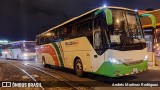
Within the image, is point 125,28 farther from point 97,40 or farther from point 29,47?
point 29,47

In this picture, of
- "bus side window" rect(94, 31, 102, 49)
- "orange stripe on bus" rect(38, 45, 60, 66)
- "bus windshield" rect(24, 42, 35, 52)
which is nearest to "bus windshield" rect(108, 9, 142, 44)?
"bus side window" rect(94, 31, 102, 49)

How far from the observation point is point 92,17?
1123 cm

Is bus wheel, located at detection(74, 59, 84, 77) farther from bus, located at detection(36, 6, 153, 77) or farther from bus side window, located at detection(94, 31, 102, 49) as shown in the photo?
bus side window, located at detection(94, 31, 102, 49)

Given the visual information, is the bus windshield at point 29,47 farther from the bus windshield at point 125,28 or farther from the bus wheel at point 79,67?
the bus windshield at point 125,28

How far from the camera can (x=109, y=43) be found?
9.64m

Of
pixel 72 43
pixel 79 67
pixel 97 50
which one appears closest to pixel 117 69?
pixel 97 50

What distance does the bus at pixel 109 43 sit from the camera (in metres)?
9.64

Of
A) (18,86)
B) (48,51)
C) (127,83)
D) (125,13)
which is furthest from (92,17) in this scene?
(48,51)

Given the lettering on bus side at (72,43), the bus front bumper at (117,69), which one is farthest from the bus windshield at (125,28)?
the lettering on bus side at (72,43)

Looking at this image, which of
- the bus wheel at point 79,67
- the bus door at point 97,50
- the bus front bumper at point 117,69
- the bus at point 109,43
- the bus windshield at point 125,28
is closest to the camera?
the bus front bumper at point 117,69

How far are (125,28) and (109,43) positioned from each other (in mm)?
1188

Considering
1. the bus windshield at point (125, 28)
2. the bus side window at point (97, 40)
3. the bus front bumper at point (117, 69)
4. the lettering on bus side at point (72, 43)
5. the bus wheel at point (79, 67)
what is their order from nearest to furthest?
1. the bus front bumper at point (117, 69)
2. the bus windshield at point (125, 28)
3. the bus side window at point (97, 40)
4. the bus wheel at point (79, 67)
5. the lettering on bus side at point (72, 43)

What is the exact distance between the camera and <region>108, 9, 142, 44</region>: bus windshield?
32.1ft

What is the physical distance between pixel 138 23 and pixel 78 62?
4.26 metres
